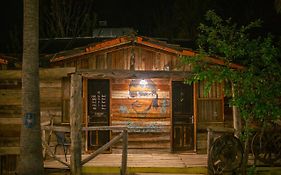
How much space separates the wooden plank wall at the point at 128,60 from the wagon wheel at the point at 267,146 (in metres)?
3.41

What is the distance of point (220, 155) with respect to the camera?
10523 millimetres

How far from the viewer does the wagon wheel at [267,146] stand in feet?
36.9

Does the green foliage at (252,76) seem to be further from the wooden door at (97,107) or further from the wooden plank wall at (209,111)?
the wooden door at (97,107)

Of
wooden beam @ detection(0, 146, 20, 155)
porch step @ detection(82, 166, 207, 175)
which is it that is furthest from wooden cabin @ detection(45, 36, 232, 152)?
wooden beam @ detection(0, 146, 20, 155)

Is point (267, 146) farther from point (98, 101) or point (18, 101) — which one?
point (18, 101)

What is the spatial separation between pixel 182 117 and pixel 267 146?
121 inches

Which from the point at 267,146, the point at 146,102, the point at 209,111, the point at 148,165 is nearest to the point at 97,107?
the point at 146,102

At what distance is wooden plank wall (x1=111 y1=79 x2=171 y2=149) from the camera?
534 inches

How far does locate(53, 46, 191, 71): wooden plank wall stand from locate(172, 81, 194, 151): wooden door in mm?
867

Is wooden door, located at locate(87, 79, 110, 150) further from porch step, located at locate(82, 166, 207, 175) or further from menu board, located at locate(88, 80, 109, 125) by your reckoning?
porch step, located at locate(82, 166, 207, 175)

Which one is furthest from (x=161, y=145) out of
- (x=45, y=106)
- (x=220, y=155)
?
(x=45, y=106)

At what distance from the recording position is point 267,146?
11.7 meters

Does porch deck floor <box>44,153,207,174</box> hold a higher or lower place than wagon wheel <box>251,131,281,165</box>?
lower

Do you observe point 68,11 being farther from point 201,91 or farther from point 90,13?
point 201,91
